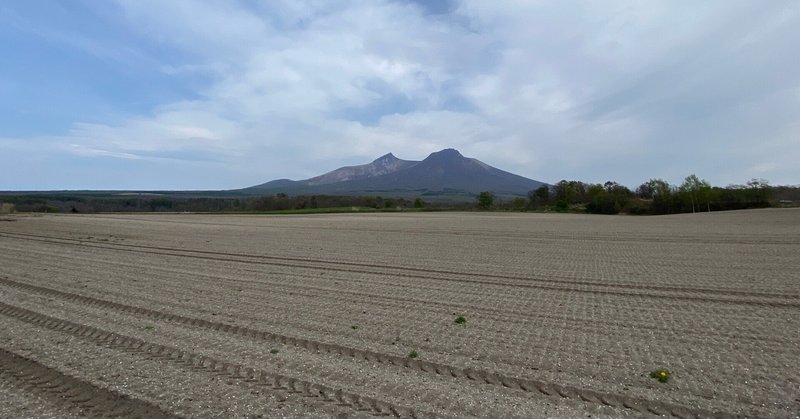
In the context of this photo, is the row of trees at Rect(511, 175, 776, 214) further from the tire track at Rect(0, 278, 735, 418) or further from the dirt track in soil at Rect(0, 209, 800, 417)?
the tire track at Rect(0, 278, 735, 418)

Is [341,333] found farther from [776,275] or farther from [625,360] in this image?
[776,275]

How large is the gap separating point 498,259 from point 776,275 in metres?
8.60

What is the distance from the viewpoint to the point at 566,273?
14938 mm

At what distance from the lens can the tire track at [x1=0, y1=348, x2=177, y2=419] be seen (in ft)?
16.1

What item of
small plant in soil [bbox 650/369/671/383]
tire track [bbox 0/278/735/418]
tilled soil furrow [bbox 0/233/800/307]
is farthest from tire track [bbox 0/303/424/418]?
tilled soil furrow [bbox 0/233/800/307]

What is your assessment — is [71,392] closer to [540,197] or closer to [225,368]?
[225,368]

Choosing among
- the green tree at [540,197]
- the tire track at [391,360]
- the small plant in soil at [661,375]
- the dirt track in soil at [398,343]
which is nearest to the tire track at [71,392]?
the dirt track in soil at [398,343]

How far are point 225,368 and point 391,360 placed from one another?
206cm

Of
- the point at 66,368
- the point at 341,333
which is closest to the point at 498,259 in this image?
the point at 341,333

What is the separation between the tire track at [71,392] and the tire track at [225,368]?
3.09 ft

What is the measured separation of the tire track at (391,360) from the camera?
493 cm

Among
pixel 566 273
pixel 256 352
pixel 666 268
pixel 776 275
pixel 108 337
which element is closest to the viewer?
pixel 256 352

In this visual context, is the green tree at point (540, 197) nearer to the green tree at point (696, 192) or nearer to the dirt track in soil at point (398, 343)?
the green tree at point (696, 192)

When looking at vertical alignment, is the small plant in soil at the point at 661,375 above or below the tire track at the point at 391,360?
above
